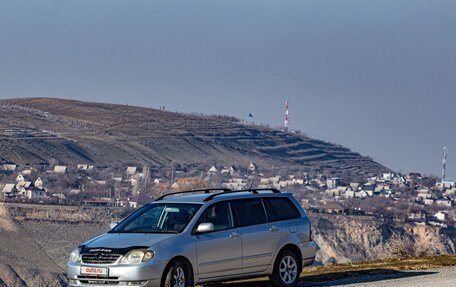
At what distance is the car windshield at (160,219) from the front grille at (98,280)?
1.13 m

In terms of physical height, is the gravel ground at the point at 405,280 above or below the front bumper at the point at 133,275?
below

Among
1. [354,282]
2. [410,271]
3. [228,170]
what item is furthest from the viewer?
[228,170]

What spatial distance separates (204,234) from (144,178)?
148519mm

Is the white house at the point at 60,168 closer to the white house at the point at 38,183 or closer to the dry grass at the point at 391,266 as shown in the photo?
the white house at the point at 38,183

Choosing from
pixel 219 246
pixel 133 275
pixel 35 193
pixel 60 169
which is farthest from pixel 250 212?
pixel 60 169

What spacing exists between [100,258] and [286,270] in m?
3.38

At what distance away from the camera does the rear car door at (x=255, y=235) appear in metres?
18.5

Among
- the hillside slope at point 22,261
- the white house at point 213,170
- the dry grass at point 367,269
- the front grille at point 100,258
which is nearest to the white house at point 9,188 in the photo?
the hillside slope at point 22,261

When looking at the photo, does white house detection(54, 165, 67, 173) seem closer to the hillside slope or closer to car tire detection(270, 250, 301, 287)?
the hillside slope

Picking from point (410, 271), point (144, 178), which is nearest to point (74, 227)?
point (144, 178)

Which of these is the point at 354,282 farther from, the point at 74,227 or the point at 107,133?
the point at 107,133

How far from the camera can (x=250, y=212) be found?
18812 mm

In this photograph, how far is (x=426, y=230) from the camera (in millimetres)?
123625

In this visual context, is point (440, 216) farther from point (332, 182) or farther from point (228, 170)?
point (228, 170)
